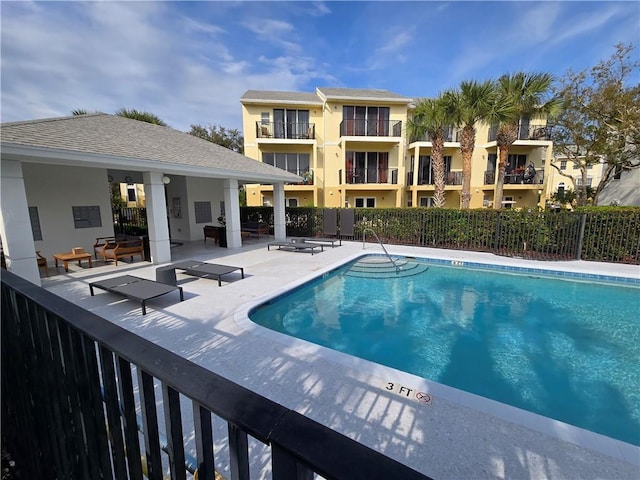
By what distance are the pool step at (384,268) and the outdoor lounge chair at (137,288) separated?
5.54 metres

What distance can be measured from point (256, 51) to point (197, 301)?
37.7ft

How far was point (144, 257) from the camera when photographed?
10453 mm

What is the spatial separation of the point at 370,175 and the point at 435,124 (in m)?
7.30

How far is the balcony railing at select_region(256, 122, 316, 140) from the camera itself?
2080cm

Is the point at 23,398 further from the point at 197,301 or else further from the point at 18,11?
the point at 18,11

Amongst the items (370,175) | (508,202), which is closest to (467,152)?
(370,175)

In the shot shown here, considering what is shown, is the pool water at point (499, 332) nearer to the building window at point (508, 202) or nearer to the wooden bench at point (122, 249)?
the wooden bench at point (122, 249)

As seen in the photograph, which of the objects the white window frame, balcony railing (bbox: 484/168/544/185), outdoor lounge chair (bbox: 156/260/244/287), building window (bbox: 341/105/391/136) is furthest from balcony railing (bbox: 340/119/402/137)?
outdoor lounge chair (bbox: 156/260/244/287)

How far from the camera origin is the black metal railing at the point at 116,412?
2.19 feet

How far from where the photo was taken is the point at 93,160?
25.2 ft

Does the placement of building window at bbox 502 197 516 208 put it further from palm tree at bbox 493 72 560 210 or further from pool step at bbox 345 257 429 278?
pool step at bbox 345 257 429 278

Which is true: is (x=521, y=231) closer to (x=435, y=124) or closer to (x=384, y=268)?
(x=384, y=268)

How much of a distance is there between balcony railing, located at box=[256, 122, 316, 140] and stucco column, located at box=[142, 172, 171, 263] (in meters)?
12.5

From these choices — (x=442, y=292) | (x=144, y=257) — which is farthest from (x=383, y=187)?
(x=144, y=257)
